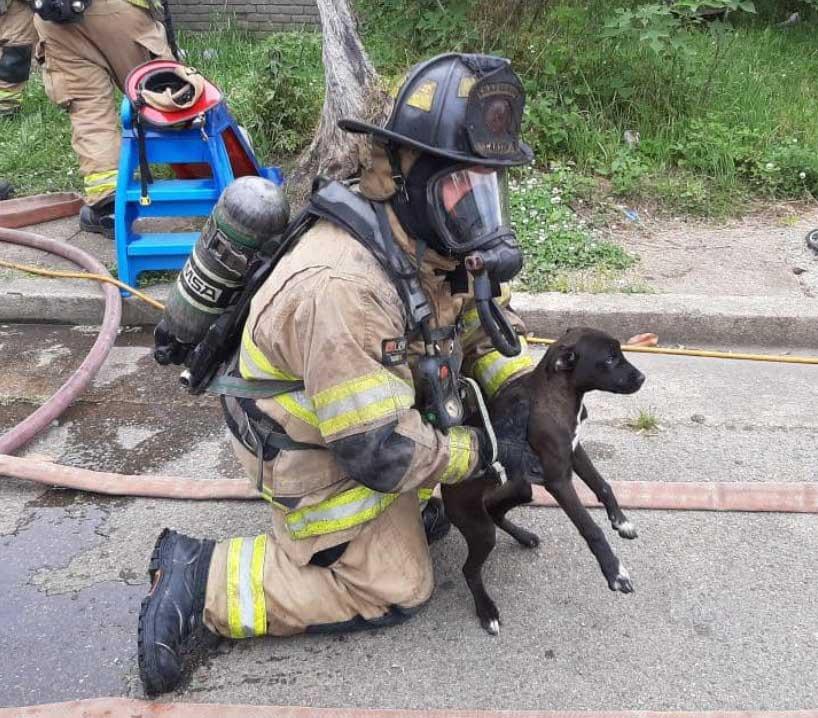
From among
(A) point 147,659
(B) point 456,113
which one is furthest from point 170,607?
(B) point 456,113

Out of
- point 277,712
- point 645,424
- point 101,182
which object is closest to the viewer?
point 277,712

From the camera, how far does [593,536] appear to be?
7.52 feet

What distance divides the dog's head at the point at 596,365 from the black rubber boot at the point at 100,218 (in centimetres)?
363

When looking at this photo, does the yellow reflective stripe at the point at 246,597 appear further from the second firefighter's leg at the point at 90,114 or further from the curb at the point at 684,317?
the second firefighter's leg at the point at 90,114

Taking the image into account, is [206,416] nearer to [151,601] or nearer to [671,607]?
[151,601]

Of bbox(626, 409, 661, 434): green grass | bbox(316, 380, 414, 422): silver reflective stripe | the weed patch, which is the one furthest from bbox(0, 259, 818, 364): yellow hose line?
bbox(316, 380, 414, 422): silver reflective stripe

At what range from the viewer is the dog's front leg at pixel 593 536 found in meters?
2.26

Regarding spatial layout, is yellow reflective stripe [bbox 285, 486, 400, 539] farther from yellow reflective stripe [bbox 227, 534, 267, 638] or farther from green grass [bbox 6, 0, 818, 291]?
green grass [bbox 6, 0, 818, 291]

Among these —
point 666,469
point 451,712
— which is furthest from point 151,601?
point 666,469

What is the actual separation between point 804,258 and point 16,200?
16.1 feet

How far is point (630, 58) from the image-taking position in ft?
20.7

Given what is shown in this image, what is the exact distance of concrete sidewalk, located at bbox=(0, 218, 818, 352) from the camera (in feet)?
13.8

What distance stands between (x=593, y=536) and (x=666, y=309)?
2.23 m

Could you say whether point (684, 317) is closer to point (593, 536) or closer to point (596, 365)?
point (596, 365)
